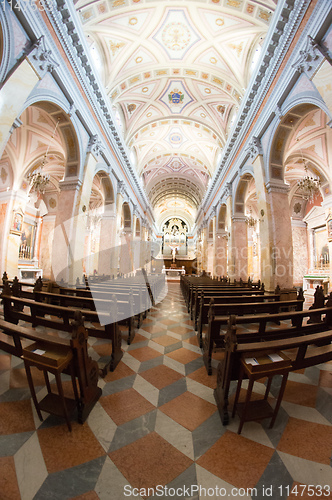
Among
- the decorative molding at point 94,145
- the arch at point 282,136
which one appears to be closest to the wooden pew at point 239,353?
the arch at point 282,136

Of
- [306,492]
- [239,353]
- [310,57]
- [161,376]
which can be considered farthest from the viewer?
[310,57]

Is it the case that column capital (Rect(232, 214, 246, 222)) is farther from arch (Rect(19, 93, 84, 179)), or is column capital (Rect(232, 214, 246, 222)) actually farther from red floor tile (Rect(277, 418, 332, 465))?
red floor tile (Rect(277, 418, 332, 465))

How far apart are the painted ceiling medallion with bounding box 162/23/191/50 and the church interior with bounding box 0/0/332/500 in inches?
1.7

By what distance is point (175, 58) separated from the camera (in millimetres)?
8180

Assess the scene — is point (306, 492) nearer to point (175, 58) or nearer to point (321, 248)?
point (175, 58)

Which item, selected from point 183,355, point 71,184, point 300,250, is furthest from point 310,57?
point 300,250

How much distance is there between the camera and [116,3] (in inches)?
241

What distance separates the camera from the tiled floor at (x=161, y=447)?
4.13ft

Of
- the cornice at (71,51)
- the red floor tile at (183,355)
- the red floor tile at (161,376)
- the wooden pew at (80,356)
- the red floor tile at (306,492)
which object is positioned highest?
the cornice at (71,51)

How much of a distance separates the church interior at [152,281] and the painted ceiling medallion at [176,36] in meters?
0.04

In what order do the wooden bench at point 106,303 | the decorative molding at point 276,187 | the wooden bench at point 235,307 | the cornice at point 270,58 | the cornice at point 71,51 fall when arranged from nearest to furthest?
the wooden bench at point 235,307, the wooden bench at point 106,303, the cornice at point 71,51, the cornice at point 270,58, the decorative molding at point 276,187

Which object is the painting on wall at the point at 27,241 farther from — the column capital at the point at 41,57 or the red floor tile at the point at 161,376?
the red floor tile at the point at 161,376

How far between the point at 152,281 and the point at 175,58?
924 cm

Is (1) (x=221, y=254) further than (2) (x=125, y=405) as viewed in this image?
Yes
